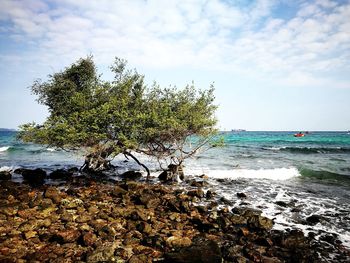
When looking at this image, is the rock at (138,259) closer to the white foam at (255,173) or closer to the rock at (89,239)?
the rock at (89,239)

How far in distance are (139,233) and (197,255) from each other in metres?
3.17

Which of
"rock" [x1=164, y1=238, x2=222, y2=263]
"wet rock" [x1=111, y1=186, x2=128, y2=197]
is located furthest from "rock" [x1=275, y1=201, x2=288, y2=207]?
"wet rock" [x1=111, y1=186, x2=128, y2=197]

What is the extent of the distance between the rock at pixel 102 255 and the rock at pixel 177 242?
81.2 inches

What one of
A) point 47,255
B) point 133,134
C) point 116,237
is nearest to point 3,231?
point 47,255

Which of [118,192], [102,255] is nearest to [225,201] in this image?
[118,192]

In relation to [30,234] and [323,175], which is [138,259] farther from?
[323,175]

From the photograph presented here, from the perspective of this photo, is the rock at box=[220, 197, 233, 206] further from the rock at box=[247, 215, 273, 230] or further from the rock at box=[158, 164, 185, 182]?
the rock at box=[158, 164, 185, 182]

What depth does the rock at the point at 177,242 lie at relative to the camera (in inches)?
389

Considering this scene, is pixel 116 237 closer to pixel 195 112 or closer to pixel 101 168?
pixel 195 112

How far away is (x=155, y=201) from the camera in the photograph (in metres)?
14.9

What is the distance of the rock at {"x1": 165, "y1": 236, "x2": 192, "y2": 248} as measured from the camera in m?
9.88

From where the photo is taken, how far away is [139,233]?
1082cm

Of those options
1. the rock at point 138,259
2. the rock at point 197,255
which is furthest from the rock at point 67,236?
the rock at point 197,255

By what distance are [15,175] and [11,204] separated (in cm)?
1227
